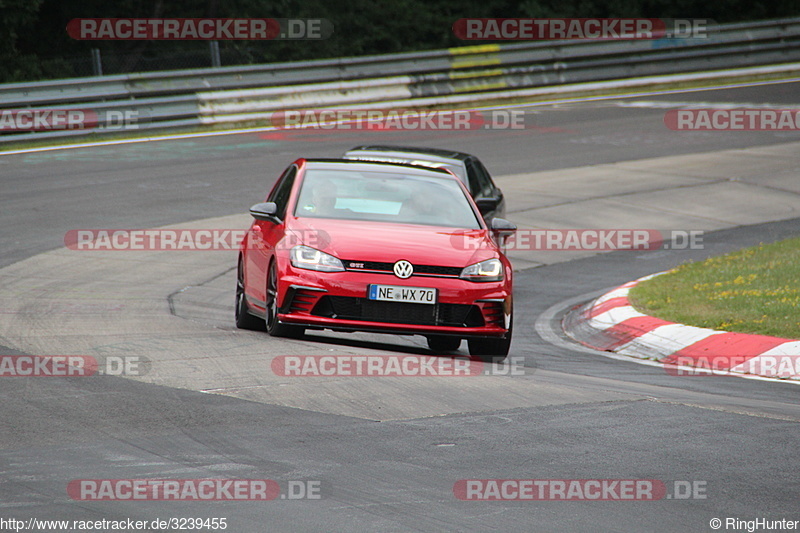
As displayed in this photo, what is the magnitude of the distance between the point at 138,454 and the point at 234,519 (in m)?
1.06

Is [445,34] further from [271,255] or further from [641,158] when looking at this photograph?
[271,255]

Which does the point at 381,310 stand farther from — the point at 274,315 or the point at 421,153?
the point at 421,153

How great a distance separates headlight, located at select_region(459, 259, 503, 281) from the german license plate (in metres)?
0.37

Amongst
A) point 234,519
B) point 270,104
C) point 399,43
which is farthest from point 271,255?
point 399,43

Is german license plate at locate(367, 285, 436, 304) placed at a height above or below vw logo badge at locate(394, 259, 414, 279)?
below

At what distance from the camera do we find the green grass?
10414 mm

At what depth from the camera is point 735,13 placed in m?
38.1

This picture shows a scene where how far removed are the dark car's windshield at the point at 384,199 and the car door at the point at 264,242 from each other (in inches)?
8.2

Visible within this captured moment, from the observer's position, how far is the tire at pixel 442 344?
33.4 ft

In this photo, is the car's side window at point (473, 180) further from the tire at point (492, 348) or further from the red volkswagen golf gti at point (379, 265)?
the tire at point (492, 348)

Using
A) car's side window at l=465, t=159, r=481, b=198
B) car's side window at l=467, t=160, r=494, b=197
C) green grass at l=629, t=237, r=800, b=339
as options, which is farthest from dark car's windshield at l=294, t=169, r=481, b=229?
car's side window at l=467, t=160, r=494, b=197

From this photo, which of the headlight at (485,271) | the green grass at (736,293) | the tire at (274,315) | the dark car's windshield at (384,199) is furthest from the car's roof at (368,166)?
the green grass at (736,293)

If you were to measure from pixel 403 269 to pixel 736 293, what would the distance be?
4251 millimetres

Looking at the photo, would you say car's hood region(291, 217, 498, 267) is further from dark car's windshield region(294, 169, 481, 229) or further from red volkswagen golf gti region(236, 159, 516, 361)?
dark car's windshield region(294, 169, 481, 229)
